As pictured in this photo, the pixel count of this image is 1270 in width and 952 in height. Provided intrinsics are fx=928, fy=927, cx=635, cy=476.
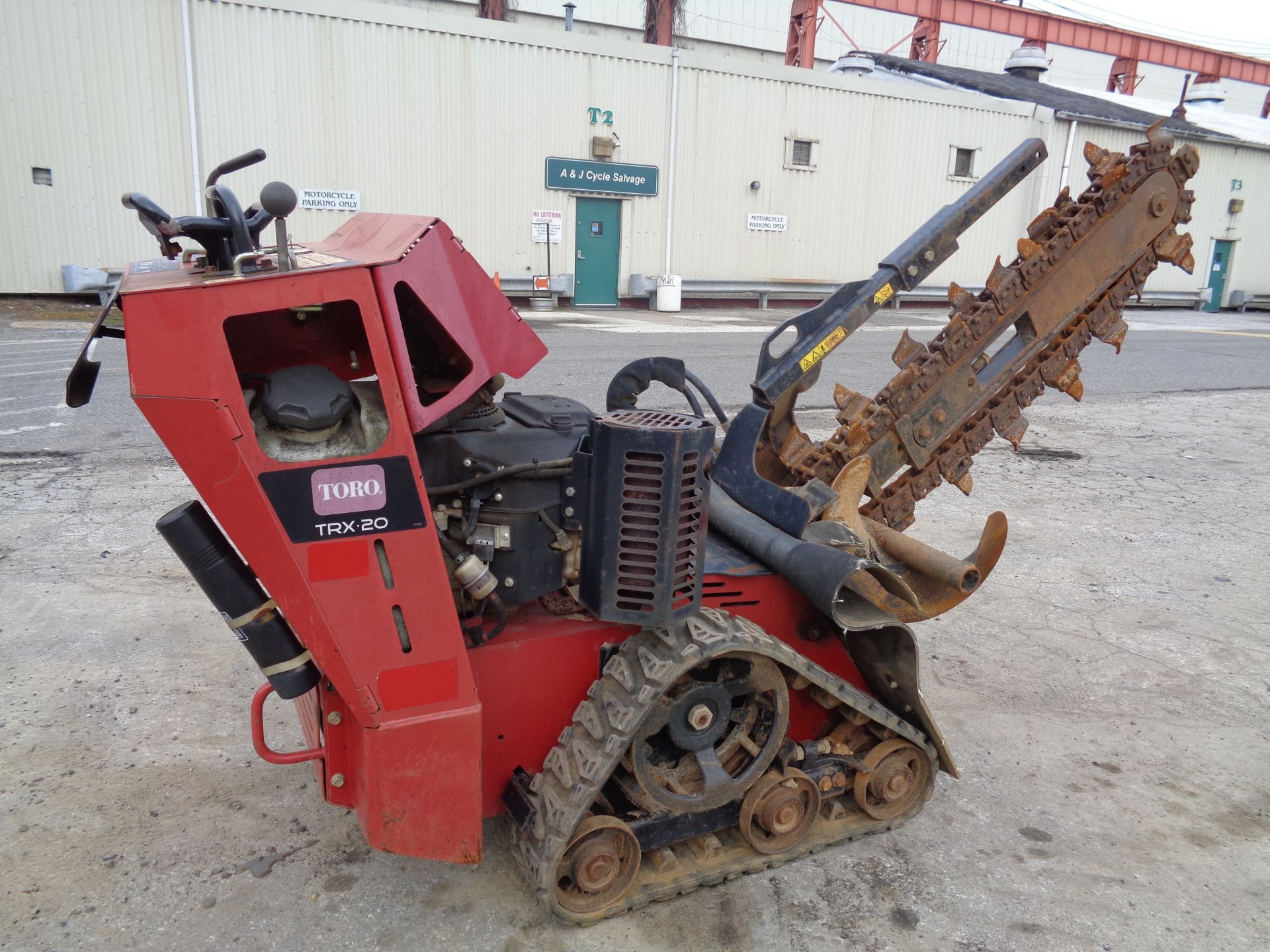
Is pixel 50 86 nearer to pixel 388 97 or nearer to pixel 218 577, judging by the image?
pixel 388 97

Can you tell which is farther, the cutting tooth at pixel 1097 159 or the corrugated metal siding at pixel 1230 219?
the corrugated metal siding at pixel 1230 219

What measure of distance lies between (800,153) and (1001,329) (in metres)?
20.3

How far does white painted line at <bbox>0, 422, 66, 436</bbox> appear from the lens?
24.3ft

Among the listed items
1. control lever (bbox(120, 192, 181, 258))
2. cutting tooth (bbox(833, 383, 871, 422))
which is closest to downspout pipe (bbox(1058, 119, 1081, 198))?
cutting tooth (bbox(833, 383, 871, 422))

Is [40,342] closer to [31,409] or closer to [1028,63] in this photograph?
[31,409]

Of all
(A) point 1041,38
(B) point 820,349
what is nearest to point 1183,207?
(B) point 820,349

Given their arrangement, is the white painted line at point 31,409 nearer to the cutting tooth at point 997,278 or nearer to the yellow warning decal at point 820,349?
the yellow warning decal at point 820,349

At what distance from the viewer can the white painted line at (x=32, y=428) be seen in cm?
741

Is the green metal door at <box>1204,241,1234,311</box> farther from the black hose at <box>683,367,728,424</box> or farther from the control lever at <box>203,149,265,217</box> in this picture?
the control lever at <box>203,149,265,217</box>

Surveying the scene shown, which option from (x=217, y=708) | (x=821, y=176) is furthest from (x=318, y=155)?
(x=217, y=708)

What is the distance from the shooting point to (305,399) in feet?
7.38

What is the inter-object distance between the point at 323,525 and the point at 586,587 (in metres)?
0.79

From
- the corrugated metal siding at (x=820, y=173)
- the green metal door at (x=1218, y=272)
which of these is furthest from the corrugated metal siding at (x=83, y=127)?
the green metal door at (x=1218, y=272)

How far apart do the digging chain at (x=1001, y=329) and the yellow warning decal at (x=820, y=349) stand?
0.30 metres
